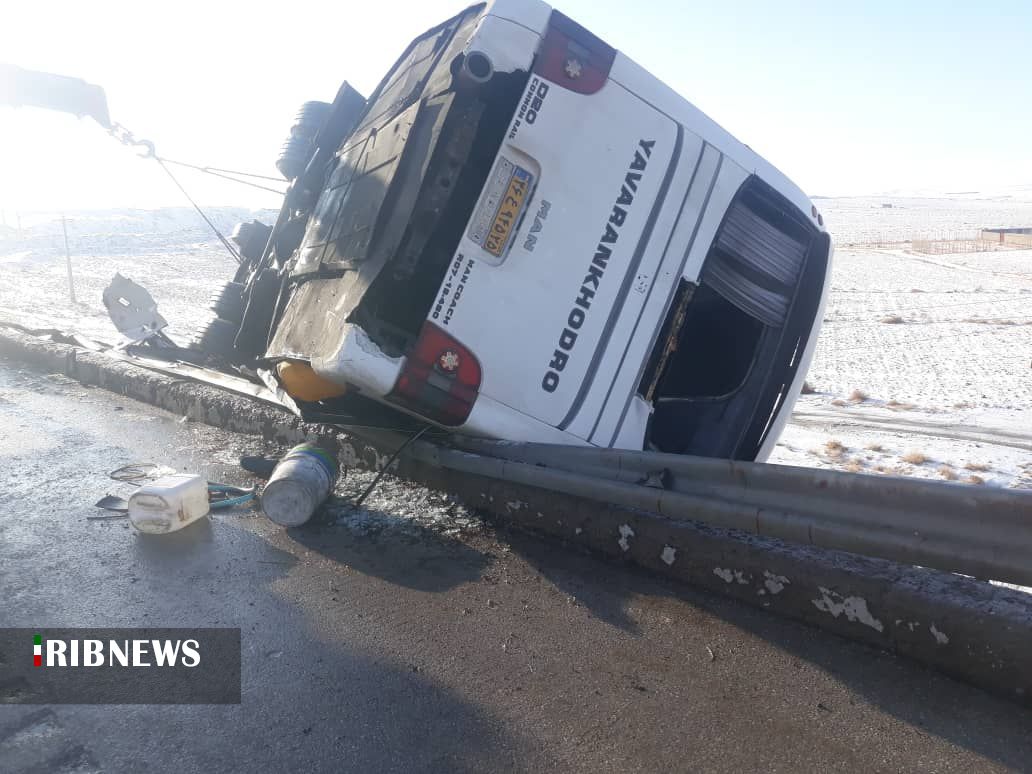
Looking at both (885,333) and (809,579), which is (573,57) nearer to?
(809,579)

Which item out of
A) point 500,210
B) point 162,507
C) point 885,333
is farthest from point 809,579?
point 885,333

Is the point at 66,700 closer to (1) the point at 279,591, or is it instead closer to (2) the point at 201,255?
(1) the point at 279,591

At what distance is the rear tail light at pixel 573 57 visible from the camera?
132 inches

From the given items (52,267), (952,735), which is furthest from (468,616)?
(52,267)

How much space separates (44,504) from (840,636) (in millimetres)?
3574

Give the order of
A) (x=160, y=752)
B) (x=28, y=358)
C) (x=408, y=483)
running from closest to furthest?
(x=160, y=752) < (x=408, y=483) < (x=28, y=358)

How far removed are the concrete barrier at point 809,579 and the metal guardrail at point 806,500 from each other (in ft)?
0.41

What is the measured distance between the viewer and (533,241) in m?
3.41

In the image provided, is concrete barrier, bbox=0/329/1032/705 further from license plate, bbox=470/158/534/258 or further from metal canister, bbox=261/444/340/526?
license plate, bbox=470/158/534/258

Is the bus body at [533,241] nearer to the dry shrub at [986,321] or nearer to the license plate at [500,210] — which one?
the license plate at [500,210]

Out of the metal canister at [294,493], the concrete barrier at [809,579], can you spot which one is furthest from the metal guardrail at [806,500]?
the metal canister at [294,493]

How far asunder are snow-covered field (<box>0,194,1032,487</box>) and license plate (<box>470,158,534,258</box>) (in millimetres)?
2657

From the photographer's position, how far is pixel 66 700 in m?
2.25

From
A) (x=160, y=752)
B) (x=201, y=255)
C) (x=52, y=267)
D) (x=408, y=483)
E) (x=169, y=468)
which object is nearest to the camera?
(x=160, y=752)
